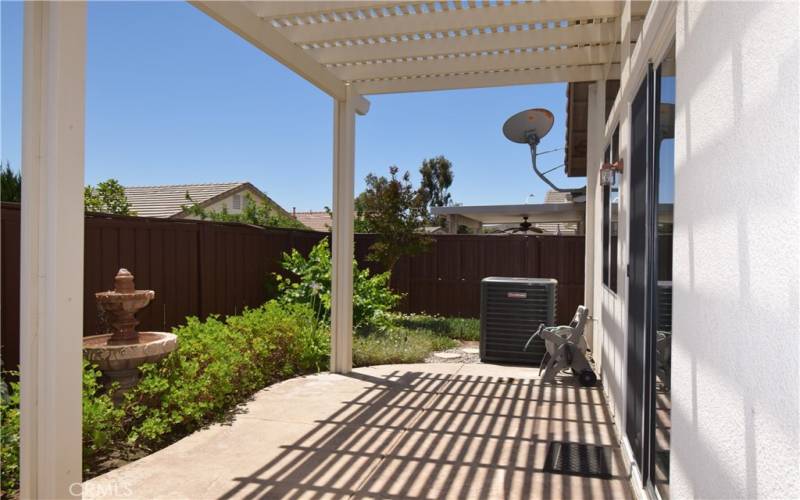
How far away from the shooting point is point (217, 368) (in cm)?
427

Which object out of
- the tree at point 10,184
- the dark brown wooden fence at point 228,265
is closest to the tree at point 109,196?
the tree at point 10,184

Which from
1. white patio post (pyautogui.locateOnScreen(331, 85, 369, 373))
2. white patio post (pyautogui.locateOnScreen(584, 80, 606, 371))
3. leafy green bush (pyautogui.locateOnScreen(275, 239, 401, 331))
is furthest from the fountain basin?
white patio post (pyautogui.locateOnScreen(584, 80, 606, 371))

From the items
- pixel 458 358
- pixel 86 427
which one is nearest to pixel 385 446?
pixel 86 427

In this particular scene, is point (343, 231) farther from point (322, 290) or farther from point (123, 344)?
point (123, 344)

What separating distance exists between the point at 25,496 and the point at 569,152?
8120 mm

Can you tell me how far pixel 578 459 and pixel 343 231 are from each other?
3.20 metres

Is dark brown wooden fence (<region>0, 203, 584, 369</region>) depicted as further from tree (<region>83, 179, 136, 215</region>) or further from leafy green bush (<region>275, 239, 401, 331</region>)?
tree (<region>83, 179, 136, 215</region>)

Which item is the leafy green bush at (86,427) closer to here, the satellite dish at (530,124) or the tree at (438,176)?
the satellite dish at (530,124)

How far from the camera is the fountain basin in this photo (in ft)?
12.3

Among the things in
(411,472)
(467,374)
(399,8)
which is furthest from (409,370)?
(399,8)

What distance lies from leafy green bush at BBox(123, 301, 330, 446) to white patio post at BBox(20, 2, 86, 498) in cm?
153

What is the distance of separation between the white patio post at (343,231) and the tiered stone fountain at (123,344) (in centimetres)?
182

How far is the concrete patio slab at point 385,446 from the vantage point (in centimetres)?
293

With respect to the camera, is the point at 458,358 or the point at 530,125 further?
the point at 530,125
